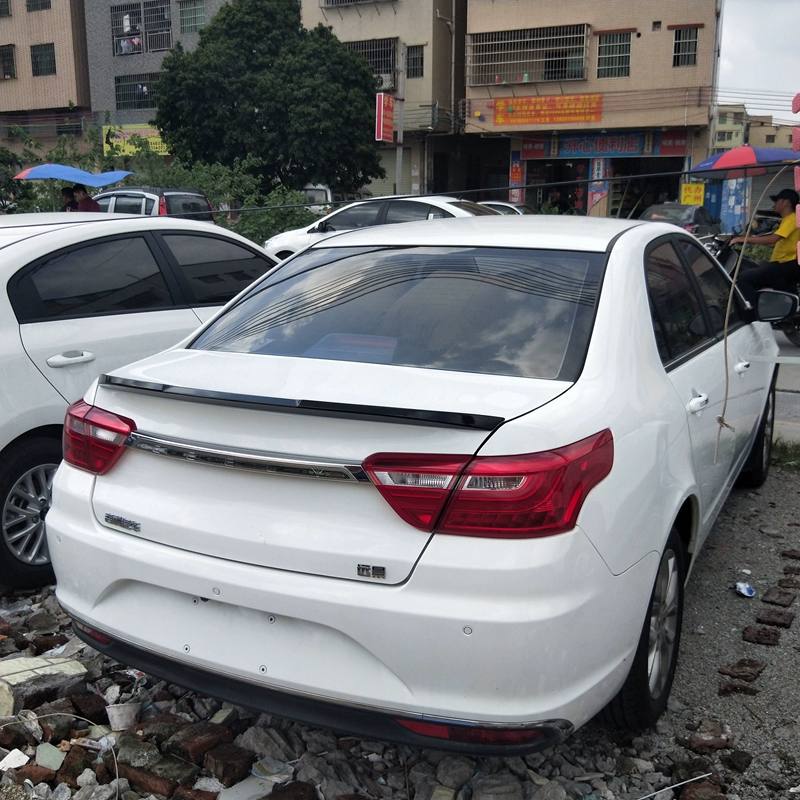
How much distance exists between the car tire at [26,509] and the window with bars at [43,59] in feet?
142

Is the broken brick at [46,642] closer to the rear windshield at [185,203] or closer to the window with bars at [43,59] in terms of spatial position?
the rear windshield at [185,203]

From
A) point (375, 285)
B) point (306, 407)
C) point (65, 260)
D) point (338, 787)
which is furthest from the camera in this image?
point (65, 260)

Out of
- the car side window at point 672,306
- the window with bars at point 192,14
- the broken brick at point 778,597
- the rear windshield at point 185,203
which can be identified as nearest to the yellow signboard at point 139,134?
the window with bars at point 192,14

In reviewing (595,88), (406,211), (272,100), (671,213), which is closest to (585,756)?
(406,211)

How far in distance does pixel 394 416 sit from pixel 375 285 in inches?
43.2

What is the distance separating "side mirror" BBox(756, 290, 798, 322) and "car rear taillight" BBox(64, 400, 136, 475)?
318 centimetres

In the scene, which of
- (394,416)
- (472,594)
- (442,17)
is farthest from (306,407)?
(442,17)

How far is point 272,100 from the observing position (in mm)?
29562

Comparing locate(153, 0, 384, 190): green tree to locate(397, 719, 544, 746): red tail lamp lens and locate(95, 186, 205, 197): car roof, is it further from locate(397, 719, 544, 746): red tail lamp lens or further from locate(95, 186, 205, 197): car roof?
locate(397, 719, 544, 746): red tail lamp lens

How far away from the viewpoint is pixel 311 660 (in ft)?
7.38

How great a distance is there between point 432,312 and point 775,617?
2060 millimetres

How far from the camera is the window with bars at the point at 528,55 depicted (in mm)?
30203

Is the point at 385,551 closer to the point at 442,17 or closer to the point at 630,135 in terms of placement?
the point at 630,135

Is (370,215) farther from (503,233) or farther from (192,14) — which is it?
(192,14)
